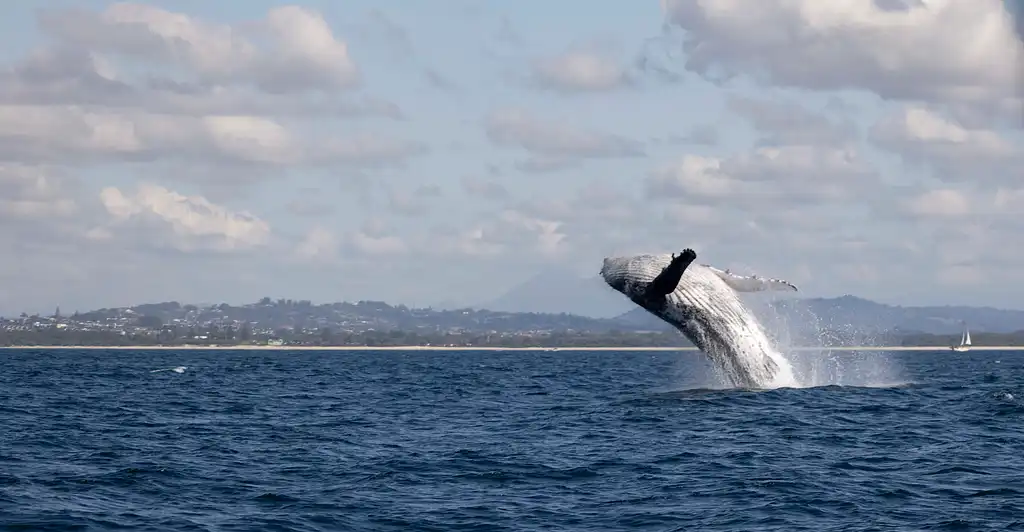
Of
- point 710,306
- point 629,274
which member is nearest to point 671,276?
point 629,274

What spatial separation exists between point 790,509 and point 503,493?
395 cm

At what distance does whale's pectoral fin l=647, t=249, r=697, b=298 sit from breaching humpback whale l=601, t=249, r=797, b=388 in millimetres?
19

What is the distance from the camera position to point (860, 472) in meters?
18.6

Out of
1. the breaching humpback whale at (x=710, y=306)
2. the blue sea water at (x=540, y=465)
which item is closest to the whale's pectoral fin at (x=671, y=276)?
the breaching humpback whale at (x=710, y=306)

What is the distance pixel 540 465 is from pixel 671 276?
5.64 metres

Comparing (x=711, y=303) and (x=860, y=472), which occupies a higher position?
(x=711, y=303)

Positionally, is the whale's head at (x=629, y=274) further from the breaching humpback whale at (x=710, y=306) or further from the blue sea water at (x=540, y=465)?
the blue sea water at (x=540, y=465)

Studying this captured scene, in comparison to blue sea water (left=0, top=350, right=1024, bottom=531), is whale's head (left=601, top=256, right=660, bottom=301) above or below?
above

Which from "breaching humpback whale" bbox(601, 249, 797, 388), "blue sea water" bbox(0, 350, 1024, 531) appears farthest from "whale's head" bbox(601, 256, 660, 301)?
"blue sea water" bbox(0, 350, 1024, 531)

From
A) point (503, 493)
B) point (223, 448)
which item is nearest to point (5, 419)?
point (223, 448)

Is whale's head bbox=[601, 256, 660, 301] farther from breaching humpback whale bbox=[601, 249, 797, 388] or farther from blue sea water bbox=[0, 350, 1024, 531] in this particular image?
blue sea water bbox=[0, 350, 1024, 531]

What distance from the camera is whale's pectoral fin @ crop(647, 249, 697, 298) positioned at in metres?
22.4

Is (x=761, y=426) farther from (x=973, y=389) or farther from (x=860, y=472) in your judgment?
(x=973, y=389)

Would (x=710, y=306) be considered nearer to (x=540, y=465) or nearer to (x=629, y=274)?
(x=629, y=274)
